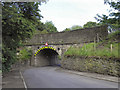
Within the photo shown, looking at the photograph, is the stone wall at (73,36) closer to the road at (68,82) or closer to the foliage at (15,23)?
the foliage at (15,23)

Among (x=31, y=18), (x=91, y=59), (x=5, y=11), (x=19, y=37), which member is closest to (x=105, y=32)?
(x=91, y=59)

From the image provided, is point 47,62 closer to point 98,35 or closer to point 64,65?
point 64,65

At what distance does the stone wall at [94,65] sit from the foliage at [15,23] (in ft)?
24.5

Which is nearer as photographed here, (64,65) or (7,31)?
(7,31)

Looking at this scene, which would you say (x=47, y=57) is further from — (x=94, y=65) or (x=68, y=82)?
(x=68, y=82)

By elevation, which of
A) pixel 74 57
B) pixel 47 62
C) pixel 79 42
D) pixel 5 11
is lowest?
pixel 47 62

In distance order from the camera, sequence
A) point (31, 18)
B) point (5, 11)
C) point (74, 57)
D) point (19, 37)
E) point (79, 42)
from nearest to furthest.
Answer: point (5, 11) < point (19, 37) < point (31, 18) < point (74, 57) < point (79, 42)

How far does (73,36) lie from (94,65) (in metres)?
10.6

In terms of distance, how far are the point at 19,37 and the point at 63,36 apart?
15.1 metres

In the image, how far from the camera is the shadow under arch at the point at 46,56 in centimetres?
3319

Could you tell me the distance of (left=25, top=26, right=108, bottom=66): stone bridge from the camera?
857 inches

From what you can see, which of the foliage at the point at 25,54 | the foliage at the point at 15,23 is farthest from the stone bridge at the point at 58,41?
the foliage at the point at 15,23

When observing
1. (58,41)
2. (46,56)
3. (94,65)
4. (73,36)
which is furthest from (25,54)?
(94,65)

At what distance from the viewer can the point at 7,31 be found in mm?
11688
